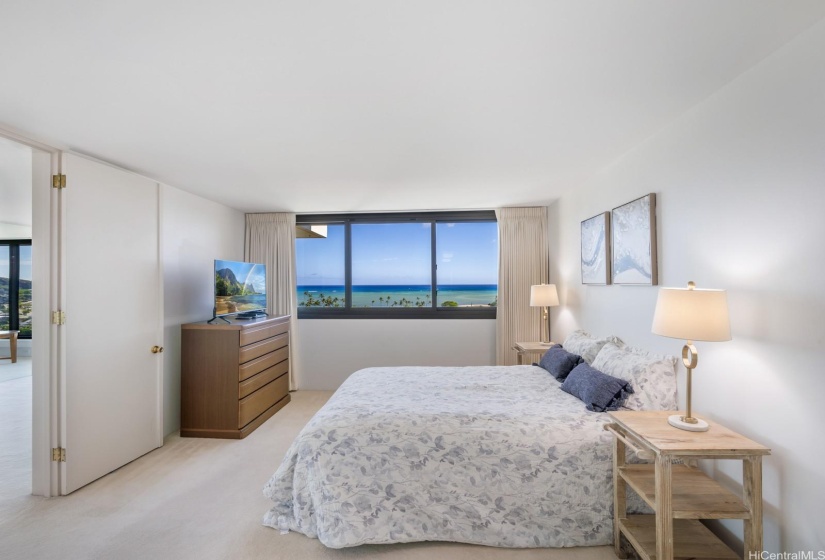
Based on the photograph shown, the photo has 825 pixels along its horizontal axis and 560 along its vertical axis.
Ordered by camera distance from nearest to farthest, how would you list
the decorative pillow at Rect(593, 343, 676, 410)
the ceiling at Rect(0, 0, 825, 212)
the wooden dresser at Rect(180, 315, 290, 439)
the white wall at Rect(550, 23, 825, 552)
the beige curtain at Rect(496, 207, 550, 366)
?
1. the ceiling at Rect(0, 0, 825, 212)
2. the white wall at Rect(550, 23, 825, 552)
3. the decorative pillow at Rect(593, 343, 676, 410)
4. the wooden dresser at Rect(180, 315, 290, 439)
5. the beige curtain at Rect(496, 207, 550, 366)

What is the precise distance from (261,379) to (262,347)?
0.34 m

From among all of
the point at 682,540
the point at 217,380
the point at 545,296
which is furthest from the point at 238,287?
the point at 682,540

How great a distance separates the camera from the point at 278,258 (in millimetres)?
4961

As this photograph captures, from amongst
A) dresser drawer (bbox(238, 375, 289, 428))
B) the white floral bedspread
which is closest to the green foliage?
dresser drawer (bbox(238, 375, 289, 428))

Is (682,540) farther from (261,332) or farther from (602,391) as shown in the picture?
(261,332)

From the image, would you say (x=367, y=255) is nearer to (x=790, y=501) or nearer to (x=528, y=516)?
(x=528, y=516)

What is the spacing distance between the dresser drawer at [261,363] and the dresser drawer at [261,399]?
0.69 feet

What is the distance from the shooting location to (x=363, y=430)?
2.11 meters

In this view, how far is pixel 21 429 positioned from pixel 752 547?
5.66 metres

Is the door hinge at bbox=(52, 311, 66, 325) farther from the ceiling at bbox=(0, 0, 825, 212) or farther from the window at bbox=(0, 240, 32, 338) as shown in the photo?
the window at bbox=(0, 240, 32, 338)

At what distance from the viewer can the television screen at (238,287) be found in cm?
368

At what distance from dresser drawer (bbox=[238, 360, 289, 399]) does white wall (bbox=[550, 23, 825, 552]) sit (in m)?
3.56

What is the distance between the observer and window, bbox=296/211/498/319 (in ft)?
16.3

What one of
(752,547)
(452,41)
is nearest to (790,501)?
(752,547)
